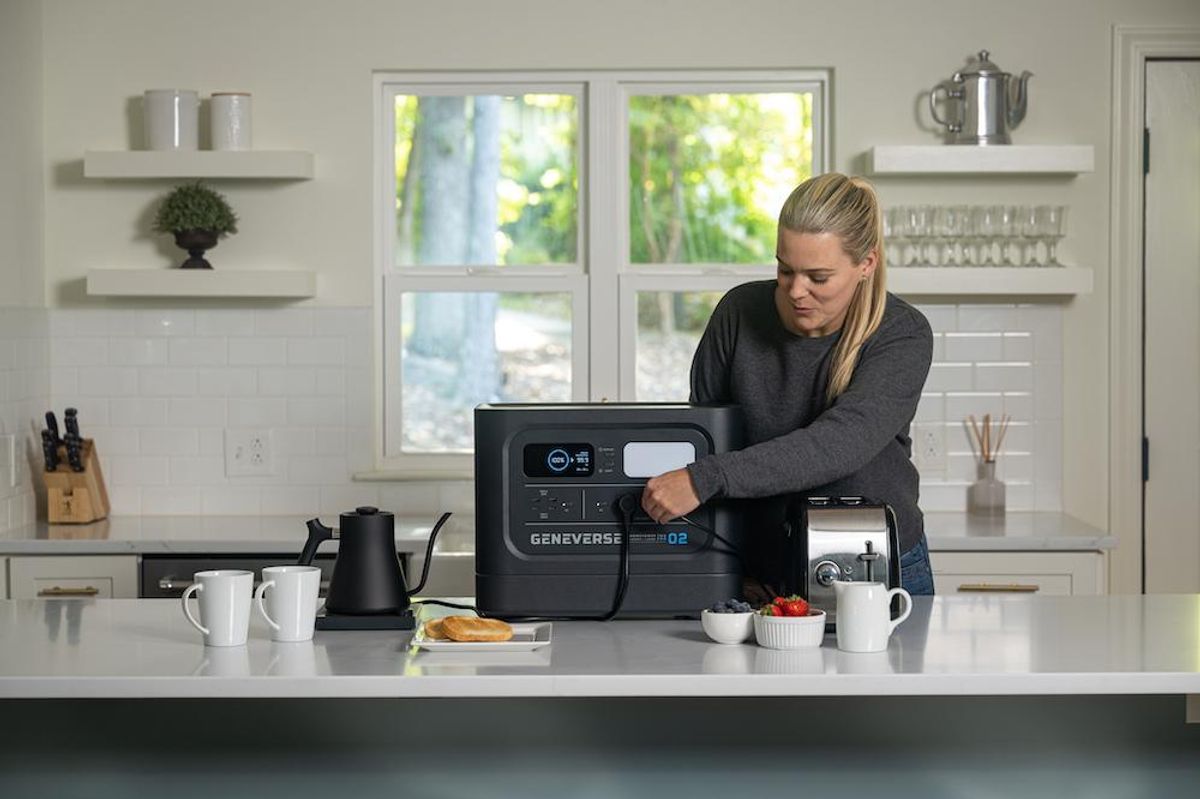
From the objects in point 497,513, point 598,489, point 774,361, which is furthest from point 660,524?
point 774,361

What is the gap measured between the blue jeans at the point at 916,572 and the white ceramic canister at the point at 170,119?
2.50 metres

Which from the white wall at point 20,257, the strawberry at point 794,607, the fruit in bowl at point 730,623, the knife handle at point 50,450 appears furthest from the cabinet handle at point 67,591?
the strawberry at point 794,607

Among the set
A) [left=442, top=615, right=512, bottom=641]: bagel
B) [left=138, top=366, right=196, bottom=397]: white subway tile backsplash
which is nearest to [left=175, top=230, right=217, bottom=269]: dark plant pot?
[left=138, top=366, right=196, bottom=397]: white subway tile backsplash

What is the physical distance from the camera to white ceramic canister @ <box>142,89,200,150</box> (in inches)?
164

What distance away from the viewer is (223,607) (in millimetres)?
2092

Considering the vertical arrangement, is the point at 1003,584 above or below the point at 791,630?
below

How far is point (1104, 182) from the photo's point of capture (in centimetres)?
426

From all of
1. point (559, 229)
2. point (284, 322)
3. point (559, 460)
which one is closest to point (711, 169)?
point (559, 229)

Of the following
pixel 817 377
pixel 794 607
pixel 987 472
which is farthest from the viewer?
pixel 987 472

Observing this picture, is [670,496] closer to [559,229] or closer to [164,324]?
[559,229]

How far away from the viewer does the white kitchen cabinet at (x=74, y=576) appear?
12.5ft

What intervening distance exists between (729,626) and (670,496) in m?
0.23

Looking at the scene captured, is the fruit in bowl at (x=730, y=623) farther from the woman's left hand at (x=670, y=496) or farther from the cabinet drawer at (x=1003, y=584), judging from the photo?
the cabinet drawer at (x=1003, y=584)

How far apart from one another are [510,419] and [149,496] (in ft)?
7.73
